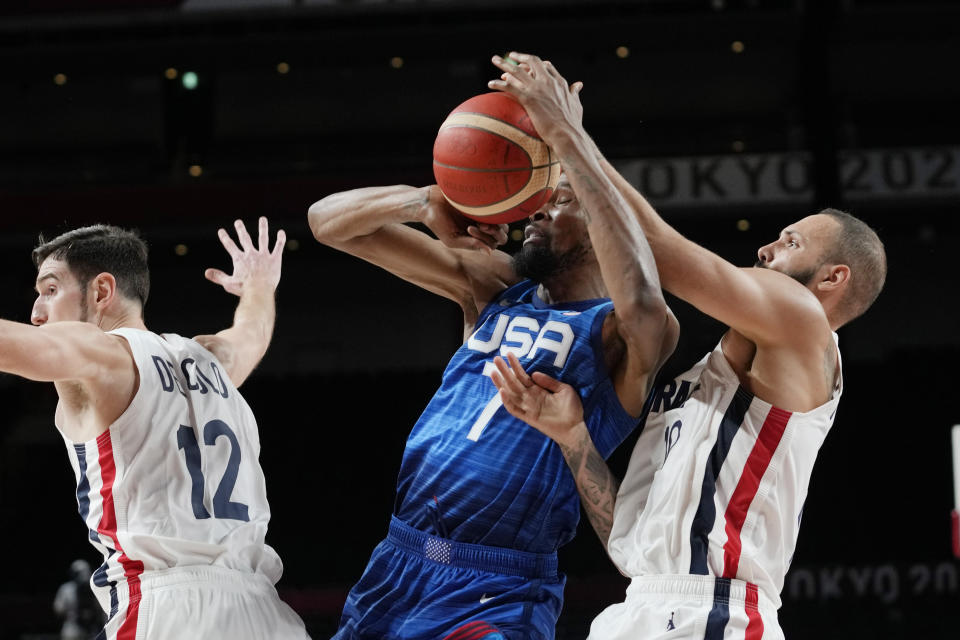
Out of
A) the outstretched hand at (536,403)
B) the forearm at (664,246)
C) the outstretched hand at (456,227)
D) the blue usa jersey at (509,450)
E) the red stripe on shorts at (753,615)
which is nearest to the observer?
the red stripe on shorts at (753,615)

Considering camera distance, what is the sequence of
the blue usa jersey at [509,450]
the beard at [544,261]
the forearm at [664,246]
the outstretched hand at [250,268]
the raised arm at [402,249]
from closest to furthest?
the forearm at [664,246] < the blue usa jersey at [509,450] < the beard at [544,261] < the raised arm at [402,249] < the outstretched hand at [250,268]

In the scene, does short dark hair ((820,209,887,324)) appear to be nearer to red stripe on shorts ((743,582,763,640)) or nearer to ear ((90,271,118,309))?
red stripe on shorts ((743,582,763,640))

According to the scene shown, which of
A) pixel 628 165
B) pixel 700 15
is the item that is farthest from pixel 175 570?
pixel 700 15

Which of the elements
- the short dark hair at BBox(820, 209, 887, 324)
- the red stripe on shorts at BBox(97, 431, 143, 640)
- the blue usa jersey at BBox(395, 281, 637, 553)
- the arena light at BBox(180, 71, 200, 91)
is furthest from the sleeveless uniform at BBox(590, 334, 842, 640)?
the arena light at BBox(180, 71, 200, 91)

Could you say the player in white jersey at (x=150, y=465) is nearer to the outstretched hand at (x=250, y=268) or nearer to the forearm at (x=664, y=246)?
the outstretched hand at (x=250, y=268)

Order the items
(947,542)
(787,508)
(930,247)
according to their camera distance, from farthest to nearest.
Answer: (930,247)
(947,542)
(787,508)

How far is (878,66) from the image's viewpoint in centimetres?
1516

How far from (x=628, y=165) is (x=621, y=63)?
4263 millimetres

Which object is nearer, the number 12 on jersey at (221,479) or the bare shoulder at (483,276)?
the number 12 on jersey at (221,479)

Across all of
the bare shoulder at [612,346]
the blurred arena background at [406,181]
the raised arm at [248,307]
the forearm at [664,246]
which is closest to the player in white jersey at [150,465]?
the raised arm at [248,307]

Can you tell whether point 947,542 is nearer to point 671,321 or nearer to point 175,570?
point 671,321

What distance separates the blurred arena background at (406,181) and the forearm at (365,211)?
585 cm

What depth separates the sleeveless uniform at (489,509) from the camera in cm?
330

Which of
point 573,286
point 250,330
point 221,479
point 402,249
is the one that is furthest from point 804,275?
point 250,330
